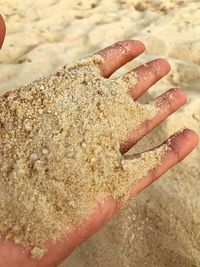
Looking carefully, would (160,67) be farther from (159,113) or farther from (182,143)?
(182,143)

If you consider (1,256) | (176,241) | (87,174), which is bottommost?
(176,241)

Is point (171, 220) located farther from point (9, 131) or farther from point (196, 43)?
point (196, 43)

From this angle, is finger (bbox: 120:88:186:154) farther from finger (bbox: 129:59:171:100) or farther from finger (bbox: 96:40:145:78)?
finger (bbox: 96:40:145:78)

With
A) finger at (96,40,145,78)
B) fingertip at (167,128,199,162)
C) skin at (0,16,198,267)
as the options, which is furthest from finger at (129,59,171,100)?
fingertip at (167,128,199,162)

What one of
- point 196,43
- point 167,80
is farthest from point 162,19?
point 167,80

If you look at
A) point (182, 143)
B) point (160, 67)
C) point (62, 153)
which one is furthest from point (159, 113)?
point (62, 153)

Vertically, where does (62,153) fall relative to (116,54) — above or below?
below

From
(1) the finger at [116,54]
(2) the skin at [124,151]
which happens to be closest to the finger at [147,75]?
(2) the skin at [124,151]

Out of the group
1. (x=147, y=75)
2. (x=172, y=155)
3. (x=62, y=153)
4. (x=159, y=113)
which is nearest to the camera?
(x=62, y=153)
